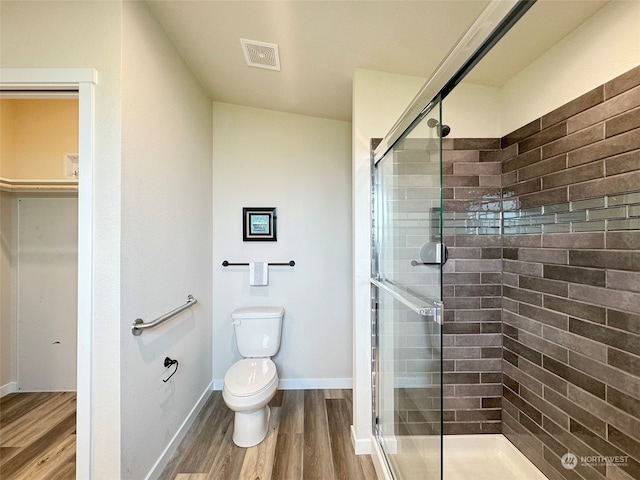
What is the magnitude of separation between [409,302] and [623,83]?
119cm

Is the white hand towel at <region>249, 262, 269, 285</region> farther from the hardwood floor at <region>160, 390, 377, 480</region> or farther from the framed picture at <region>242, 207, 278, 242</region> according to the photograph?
the hardwood floor at <region>160, 390, 377, 480</region>

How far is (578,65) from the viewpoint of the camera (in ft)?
4.17

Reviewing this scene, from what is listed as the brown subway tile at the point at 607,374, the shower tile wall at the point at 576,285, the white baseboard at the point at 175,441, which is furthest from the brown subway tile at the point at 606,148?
the white baseboard at the point at 175,441

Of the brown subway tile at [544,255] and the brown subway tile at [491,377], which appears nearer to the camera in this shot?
the brown subway tile at [544,255]

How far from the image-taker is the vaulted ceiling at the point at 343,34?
1249 mm

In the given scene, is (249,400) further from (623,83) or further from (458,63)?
(623,83)

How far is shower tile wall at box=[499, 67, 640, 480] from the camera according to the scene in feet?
3.58

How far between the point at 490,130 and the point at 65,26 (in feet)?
7.55

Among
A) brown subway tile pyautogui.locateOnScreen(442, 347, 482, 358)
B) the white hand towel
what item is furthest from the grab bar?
brown subway tile pyautogui.locateOnScreen(442, 347, 482, 358)

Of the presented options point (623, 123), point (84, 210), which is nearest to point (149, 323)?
point (84, 210)

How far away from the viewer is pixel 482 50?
756 mm

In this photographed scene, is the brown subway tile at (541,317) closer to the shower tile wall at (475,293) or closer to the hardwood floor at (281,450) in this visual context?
the shower tile wall at (475,293)

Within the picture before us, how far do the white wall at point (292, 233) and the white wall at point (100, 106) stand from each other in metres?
1.25

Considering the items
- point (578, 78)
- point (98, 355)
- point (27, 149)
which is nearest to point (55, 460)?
point (98, 355)
